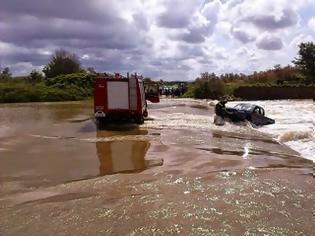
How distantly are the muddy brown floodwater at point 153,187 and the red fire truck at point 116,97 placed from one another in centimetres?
416

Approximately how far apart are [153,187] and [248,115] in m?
16.7

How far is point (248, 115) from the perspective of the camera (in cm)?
2616

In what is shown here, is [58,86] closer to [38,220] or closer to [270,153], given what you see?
[270,153]

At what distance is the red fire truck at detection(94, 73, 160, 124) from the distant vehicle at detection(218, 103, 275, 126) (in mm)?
5220

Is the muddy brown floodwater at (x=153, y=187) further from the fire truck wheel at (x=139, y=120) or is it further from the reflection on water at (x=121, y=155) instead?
the fire truck wheel at (x=139, y=120)

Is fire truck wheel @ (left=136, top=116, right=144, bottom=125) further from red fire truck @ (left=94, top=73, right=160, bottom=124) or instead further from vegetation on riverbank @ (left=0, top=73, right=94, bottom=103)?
vegetation on riverbank @ (left=0, top=73, right=94, bottom=103)

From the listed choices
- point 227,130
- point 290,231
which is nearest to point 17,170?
point 290,231

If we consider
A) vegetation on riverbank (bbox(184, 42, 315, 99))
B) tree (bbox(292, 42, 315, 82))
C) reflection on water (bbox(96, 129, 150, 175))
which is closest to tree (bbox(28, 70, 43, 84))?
vegetation on riverbank (bbox(184, 42, 315, 99))

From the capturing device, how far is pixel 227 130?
75.2ft

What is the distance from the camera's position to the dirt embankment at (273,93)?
220 ft

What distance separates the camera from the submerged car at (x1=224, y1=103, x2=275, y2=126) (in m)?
25.7

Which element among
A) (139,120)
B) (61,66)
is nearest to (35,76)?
(61,66)

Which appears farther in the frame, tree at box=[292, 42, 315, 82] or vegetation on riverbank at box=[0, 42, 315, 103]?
tree at box=[292, 42, 315, 82]

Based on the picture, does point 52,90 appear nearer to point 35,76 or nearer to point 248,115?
point 35,76
